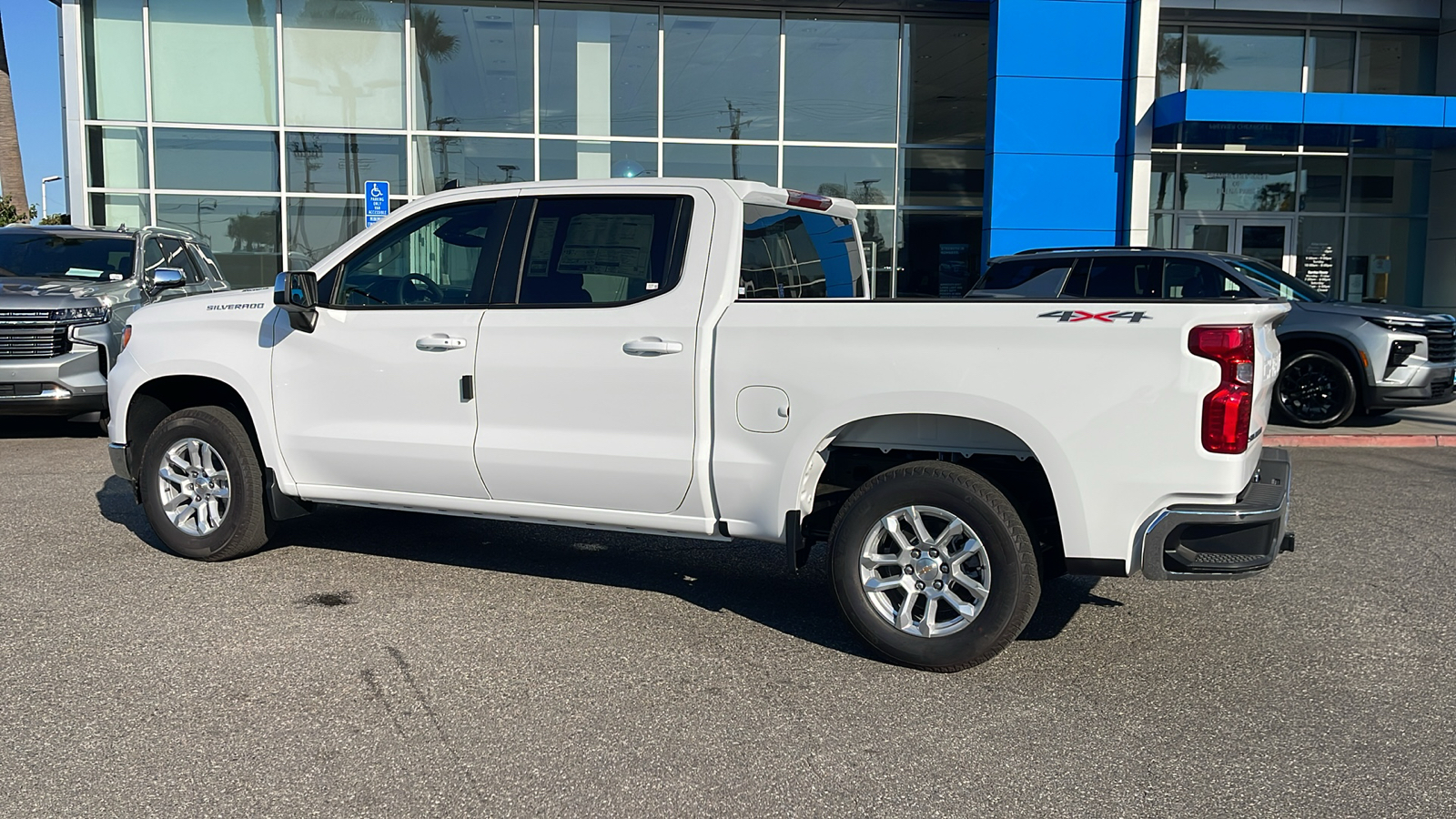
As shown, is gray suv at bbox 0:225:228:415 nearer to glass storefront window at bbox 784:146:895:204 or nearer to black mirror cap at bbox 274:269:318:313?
black mirror cap at bbox 274:269:318:313

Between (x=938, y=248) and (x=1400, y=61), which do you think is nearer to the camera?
(x=938, y=248)

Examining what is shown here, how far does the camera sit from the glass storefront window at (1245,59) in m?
21.0

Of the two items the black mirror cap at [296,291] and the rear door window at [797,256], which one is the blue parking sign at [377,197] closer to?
the black mirror cap at [296,291]

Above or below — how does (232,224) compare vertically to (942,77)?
below

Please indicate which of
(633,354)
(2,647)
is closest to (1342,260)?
(633,354)

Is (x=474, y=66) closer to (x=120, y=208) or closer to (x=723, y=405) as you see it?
(x=120, y=208)

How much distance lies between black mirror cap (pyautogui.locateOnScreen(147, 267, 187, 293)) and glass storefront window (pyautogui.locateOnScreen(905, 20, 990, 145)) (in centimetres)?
1227

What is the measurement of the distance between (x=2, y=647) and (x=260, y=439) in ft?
5.29

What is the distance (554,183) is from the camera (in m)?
5.76

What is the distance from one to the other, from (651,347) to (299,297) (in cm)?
187

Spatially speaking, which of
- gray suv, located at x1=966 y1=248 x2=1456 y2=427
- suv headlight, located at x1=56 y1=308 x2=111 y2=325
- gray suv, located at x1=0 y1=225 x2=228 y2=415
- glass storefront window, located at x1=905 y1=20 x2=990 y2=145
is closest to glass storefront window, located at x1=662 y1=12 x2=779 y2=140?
glass storefront window, located at x1=905 y1=20 x2=990 y2=145

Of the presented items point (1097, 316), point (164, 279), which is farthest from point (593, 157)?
point (1097, 316)

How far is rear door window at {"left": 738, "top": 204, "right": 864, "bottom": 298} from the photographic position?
5.54 metres

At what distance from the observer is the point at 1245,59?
2114 cm
